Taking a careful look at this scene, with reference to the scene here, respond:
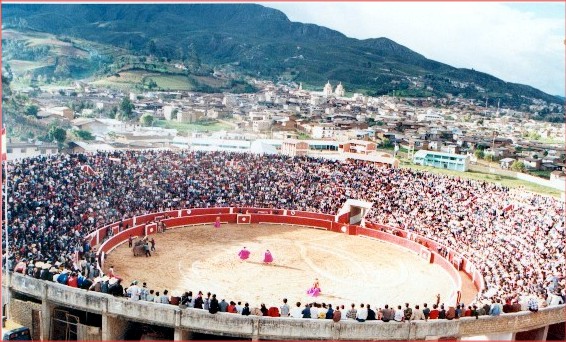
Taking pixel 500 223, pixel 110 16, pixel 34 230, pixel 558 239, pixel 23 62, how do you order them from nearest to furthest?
pixel 34 230
pixel 558 239
pixel 500 223
pixel 23 62
pixel 110 16

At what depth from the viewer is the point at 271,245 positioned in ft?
103

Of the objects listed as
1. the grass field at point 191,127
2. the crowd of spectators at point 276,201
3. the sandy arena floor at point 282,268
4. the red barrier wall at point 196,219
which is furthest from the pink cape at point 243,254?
the grass field at point 191,127

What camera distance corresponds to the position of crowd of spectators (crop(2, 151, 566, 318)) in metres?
23.0

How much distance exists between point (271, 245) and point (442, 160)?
25017mm

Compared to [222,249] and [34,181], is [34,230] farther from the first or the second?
[222,249]

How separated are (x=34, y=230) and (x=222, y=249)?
9776 millimetres

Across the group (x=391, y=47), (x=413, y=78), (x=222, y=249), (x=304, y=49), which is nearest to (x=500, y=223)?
(x=222, y=249)

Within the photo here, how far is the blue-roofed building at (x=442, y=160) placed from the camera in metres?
49.4

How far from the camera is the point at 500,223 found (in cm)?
3138

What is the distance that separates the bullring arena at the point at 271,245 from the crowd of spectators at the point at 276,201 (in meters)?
0.10

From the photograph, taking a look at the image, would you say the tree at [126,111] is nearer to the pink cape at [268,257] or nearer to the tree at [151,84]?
the tree at [151,84]

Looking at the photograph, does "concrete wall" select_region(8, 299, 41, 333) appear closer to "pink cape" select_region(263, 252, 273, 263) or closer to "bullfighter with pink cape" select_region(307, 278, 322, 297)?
"bullfighter with pink cape" select_region(307, 278, 322, 297)

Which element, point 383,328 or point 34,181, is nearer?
point 383,328

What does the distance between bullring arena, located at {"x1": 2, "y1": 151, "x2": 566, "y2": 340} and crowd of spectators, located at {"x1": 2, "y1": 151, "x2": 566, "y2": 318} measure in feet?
0.34
